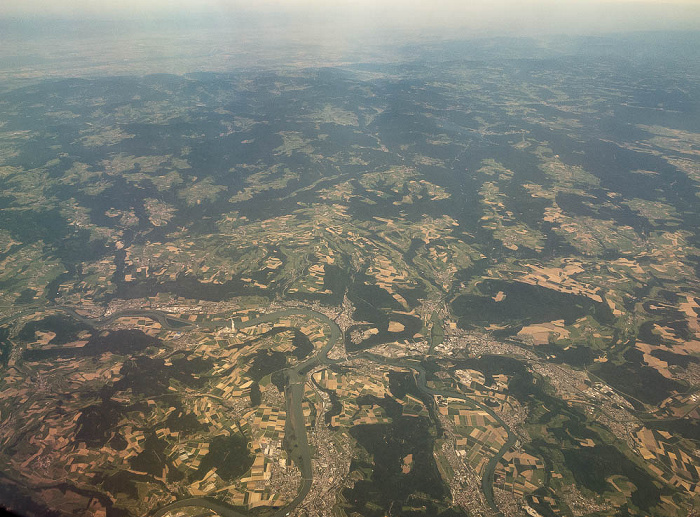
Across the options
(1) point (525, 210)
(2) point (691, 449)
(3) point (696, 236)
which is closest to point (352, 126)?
(1) point (525, 210)

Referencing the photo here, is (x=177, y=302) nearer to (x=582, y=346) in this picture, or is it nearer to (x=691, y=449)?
(x=582, y=346)

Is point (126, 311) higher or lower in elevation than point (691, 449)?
lower

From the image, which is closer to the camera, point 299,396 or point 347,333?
point 299,396

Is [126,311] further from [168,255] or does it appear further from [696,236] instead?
[696,236]

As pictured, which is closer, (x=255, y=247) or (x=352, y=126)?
(x=255, y=247)

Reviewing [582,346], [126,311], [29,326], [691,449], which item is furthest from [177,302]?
[691,449]

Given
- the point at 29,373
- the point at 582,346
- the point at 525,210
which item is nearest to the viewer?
the point at 29,373

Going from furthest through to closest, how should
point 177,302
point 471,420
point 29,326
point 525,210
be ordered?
point 525,210 < point 177,302 < point 29,326 < point 471,420
